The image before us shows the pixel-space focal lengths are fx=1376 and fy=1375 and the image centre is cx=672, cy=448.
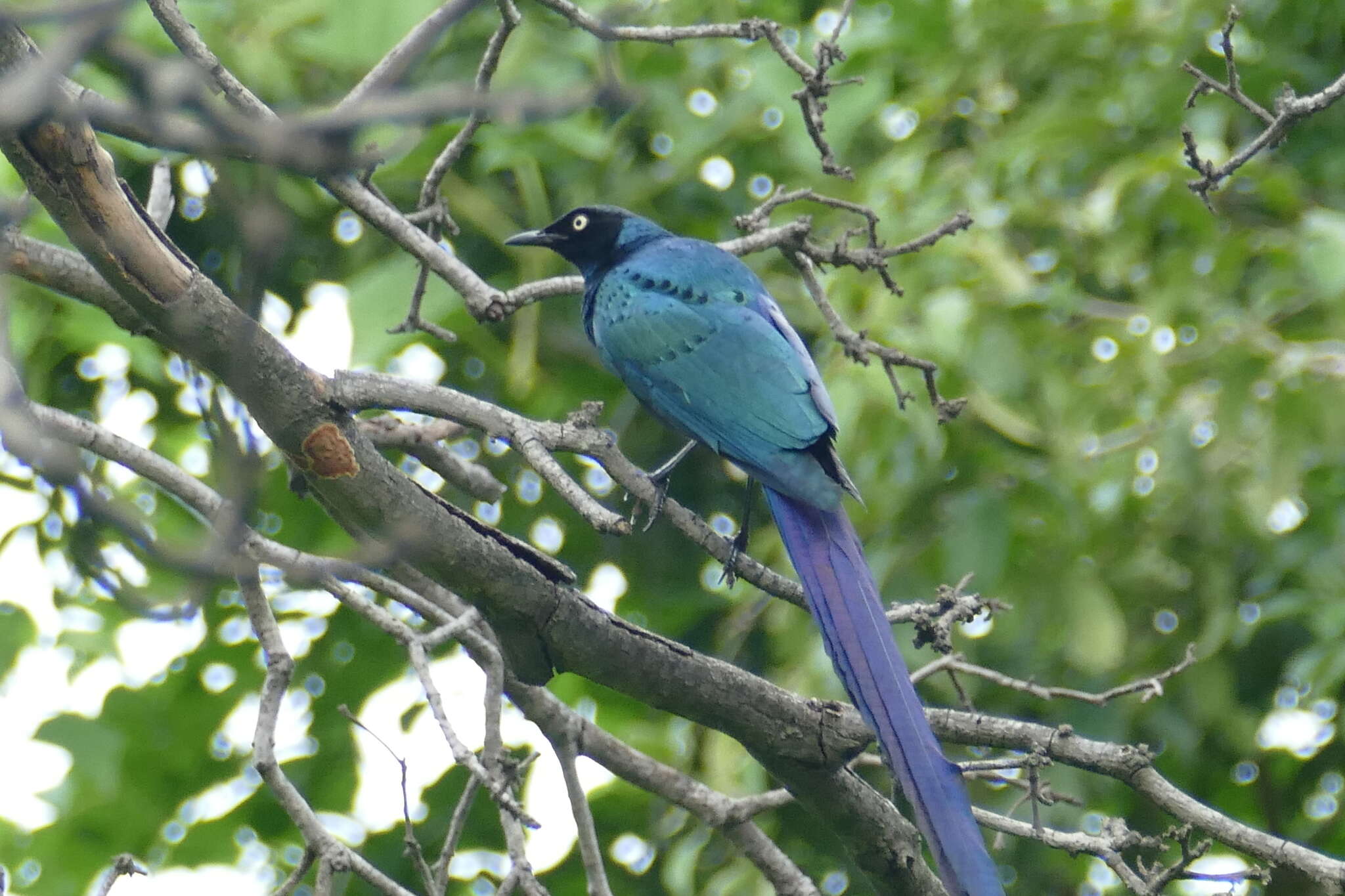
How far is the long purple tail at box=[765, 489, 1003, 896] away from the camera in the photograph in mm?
2686

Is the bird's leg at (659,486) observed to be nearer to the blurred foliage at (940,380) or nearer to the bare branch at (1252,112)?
the blurred foliage at (940,380)

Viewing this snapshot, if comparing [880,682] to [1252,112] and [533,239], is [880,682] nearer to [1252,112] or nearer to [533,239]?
[1252,112]

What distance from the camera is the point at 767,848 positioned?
11.9 feet

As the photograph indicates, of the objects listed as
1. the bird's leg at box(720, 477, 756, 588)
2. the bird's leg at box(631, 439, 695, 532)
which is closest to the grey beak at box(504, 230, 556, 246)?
the bird's leg at box(631, 439, 695, 532)

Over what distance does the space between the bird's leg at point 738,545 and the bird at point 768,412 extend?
6.7 inches

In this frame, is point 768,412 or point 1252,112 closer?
point 1252,112

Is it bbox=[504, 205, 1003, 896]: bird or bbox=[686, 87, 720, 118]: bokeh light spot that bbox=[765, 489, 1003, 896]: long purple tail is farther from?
bbox=[686, 87, 720, 118]: bokeh light spot

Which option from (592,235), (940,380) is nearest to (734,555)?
(940,380)

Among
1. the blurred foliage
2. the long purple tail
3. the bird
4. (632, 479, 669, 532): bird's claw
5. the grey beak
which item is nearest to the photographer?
the long purple tail

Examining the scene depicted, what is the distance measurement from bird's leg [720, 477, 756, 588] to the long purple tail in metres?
0.17

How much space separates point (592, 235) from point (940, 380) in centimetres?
135

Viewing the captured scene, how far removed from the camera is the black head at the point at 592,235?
478 centimetres

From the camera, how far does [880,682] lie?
294 centimetres

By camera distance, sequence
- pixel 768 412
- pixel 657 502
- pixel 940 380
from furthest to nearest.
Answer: pixel 940 380, pixel 768 412, pixel 657 502
